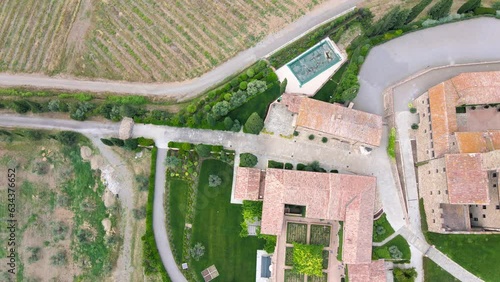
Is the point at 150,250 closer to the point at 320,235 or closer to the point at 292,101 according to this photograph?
the point at 320,235

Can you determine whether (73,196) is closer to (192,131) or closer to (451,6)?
(192,131)

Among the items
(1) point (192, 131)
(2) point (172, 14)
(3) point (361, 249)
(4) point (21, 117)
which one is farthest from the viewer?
(2) point (172, 14)

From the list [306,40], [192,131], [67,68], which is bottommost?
[192,131]

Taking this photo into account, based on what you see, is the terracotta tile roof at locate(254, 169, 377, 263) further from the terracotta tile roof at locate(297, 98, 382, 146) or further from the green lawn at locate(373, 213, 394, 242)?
the terracotta tile roof at locate(297, 98, 382, 146)

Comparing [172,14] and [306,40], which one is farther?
[172,14]

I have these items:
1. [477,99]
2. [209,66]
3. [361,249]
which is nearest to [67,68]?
[209,66]

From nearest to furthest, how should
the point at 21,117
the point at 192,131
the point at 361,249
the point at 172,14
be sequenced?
the point at 361,249, the point at 192,131, the point at 21,117, the point at 172,14

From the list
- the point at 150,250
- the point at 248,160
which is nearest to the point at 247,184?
the point at 248,160
